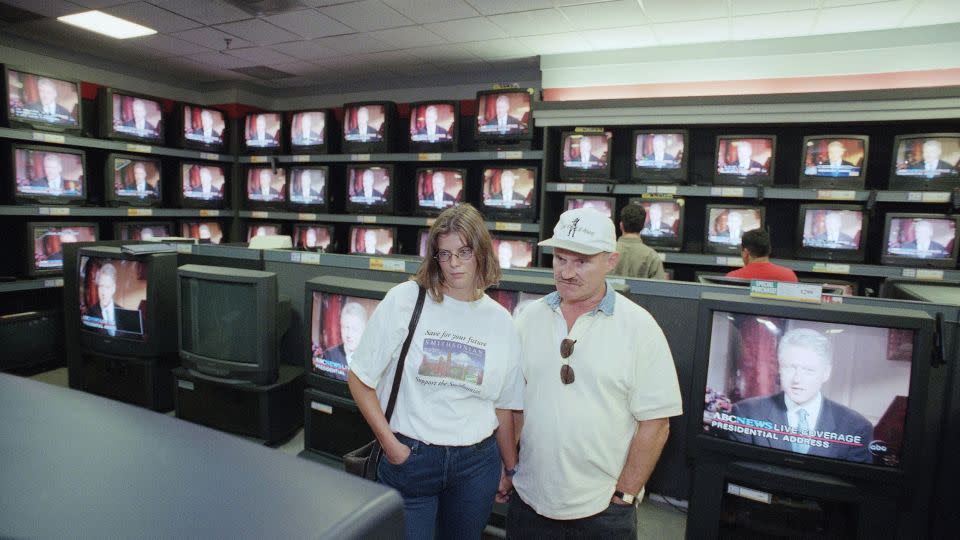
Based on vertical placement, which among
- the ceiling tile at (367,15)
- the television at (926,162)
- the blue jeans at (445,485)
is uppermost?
the ceiling tile at (367,15)

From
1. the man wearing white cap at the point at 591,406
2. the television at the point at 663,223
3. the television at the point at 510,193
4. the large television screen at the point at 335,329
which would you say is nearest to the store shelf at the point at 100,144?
the television at the point at 510,193

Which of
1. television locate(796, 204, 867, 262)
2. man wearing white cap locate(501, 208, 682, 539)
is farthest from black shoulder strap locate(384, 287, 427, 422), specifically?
television locate(796, 204, 867, 262)

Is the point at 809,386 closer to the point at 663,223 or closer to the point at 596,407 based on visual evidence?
the point at 596,407

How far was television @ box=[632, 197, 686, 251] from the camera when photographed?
467 cm

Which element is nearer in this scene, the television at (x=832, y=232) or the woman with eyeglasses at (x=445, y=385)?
the woman with eyeglasses at (x=445, y=385)

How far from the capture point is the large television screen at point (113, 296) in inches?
120

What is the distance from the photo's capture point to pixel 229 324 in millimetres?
2648

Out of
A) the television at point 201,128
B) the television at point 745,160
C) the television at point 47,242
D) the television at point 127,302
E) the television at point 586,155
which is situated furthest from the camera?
the television at point 201,128

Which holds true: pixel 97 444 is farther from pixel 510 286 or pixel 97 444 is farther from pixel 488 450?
pixel 510 286

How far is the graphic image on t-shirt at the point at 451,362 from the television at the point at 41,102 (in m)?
4.90

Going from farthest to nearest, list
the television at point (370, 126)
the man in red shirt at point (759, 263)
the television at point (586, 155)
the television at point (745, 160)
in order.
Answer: the television at point (370, 126), the television at point (586, 155), the television at point (745, 160), the man in red shirt at point (759, 263)

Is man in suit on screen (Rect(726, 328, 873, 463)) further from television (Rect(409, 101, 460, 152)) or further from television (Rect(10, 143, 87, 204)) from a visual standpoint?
television (Rect(10, 143, 87, 204))

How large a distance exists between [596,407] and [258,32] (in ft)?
17.2

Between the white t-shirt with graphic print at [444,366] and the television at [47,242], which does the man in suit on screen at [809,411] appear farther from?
the television at [47,242]
